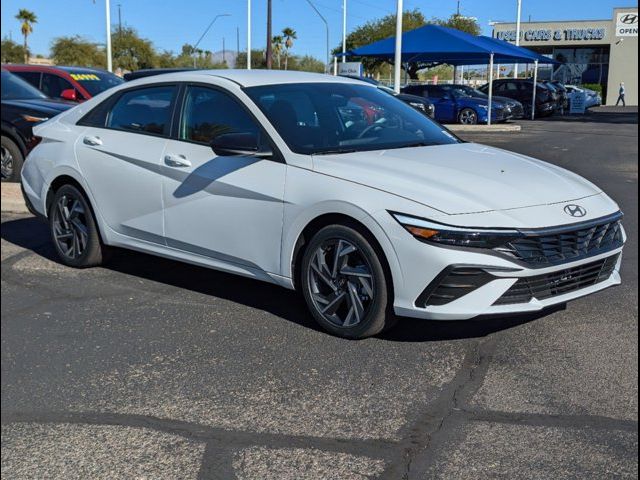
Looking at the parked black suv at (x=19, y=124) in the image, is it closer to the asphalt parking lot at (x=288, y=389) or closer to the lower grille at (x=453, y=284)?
the asphalt parking lot at (x=288, y=389)

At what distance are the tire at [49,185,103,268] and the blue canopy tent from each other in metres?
11.2

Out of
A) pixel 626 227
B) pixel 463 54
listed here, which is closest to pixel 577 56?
pixel 463 54

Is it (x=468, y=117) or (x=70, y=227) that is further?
(x=468, y=117)

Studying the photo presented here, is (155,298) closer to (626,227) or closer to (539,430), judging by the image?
(539,430)

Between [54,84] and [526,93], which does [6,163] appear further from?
[526,93]

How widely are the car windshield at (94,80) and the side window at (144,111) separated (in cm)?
616

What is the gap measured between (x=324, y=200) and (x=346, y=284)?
0.47 metres

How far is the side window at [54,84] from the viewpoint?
449 inches

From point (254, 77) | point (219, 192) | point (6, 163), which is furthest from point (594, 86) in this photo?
point (219, 192)

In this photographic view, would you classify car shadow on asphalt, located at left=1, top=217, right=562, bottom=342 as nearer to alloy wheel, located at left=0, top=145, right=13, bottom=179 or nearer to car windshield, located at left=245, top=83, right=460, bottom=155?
car windshield, located at left=245, top=83, right=460, bottom=155

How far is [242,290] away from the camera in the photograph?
16.7 ft

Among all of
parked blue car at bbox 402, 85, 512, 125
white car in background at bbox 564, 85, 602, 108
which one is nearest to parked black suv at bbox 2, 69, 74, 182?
parked blue car at bbox 402, 85, 512, 125

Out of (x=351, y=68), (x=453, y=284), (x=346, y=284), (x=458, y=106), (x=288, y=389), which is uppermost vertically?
(x=351, y=68)

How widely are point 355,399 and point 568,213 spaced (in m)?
1.52
